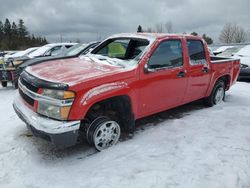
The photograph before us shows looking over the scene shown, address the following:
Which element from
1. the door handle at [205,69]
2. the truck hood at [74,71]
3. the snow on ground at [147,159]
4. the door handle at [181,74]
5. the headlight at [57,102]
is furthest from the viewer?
the door handle at [205,69]

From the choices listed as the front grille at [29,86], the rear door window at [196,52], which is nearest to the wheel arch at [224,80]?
the rear door window at [196,52]

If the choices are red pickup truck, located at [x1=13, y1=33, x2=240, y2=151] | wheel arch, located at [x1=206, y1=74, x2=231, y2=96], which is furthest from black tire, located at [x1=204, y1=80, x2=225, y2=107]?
red pickup truck, located at [x1=13, y1=33, x2=240, y2=151]

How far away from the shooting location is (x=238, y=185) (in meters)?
2.99

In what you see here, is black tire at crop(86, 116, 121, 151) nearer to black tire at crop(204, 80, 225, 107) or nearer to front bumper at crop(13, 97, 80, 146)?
front bumper at crop(13, 97, 80, 146)

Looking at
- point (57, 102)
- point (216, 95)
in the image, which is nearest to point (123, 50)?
point (57, 102)

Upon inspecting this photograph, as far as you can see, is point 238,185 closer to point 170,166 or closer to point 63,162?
point 170,166

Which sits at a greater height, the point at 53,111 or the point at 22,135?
the point at 53,111

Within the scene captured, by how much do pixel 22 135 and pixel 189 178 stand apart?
2880 millimetres

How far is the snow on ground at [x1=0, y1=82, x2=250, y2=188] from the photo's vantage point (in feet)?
10.1

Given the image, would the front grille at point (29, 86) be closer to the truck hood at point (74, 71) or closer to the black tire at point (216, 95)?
the truck hood at point (74, 71)

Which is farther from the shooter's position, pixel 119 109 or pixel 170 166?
pixel 119 109

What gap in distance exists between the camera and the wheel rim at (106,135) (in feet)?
12.2

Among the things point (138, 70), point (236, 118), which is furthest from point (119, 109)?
point (236, 118)

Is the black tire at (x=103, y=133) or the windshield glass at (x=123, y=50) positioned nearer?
the black tire at (x=103, y=133)
